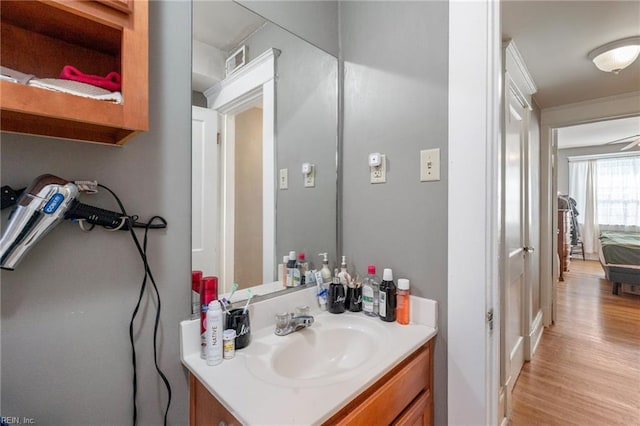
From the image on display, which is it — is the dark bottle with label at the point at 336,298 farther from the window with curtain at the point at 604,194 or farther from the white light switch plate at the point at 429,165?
the window with curtain at the point at 604,194

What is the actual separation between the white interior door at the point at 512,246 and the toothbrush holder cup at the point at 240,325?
1.43m

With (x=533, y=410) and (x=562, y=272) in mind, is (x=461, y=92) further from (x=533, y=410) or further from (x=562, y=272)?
(x=562, y=272)

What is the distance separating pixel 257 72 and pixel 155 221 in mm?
710

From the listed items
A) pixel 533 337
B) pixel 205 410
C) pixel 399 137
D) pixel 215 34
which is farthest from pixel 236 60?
pixel 533 337

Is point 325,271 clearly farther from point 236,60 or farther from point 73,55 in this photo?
point 73,55

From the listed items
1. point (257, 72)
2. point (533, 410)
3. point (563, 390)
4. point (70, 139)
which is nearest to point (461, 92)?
point (257, 72)

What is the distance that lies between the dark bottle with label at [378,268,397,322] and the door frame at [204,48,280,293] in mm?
445

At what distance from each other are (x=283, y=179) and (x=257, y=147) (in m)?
0.18

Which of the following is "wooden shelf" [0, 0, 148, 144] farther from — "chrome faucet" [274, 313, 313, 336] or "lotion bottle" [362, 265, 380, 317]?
"lotion bottle" [362, 265, 380, 317]

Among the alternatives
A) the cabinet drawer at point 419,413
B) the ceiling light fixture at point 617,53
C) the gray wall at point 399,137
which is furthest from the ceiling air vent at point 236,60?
the ceiling light fixture at point 617,53

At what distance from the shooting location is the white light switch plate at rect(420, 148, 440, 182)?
1.06 meters

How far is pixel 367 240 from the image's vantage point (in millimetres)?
1271

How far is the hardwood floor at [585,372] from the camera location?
1755 mm

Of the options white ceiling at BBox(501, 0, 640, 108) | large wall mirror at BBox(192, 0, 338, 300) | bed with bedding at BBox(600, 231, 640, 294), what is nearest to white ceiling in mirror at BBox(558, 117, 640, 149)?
bed with bedding at BBox(600, 231, 640, 294)
